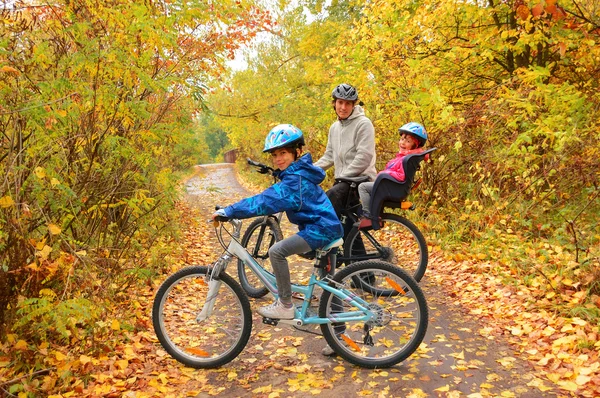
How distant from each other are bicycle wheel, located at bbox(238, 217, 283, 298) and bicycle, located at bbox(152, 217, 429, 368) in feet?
4.09

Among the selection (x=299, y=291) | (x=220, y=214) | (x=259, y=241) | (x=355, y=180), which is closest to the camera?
(x=220, y=214)

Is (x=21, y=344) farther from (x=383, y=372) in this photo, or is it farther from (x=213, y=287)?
(x=383, y=372)

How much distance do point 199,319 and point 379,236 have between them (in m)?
2.15

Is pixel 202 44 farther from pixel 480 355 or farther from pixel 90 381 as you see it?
pixel 480 355

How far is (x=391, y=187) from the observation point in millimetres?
5383

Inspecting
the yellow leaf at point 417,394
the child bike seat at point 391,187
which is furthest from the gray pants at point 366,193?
the yellow leaf at point 417,394

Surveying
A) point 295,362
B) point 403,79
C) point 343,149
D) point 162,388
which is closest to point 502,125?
point 403,79

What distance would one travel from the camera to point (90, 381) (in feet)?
13.0

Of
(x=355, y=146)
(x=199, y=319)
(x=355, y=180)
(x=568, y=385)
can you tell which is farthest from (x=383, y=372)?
(x=355, y=146)

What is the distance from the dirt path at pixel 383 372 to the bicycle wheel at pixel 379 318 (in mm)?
141

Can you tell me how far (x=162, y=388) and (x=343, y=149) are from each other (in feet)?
10.5

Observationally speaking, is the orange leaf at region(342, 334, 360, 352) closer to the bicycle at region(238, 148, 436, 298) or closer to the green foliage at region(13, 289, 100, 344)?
the bicycle at region(238, 148, 436, 298)

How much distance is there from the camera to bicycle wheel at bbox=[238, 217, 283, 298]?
223 inches

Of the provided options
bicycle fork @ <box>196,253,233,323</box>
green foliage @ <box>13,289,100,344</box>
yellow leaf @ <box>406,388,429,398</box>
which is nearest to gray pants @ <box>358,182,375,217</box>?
bicycle fork @ <box>196,253,233,323</box>
